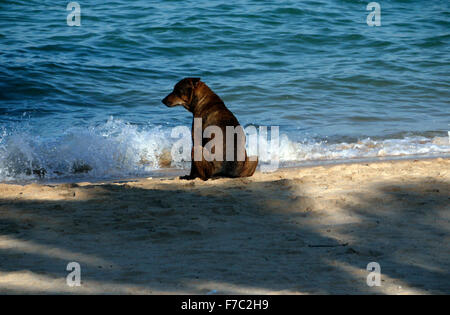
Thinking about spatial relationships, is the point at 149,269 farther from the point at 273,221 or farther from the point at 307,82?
the point at 307,82

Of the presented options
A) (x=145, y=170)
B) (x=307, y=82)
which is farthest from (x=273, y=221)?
(x=307, y=82)

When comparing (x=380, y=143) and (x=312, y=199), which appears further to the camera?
(x=380, y=143)

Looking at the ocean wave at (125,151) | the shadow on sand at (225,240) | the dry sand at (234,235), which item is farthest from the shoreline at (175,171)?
the shadow on sand at (225,240)

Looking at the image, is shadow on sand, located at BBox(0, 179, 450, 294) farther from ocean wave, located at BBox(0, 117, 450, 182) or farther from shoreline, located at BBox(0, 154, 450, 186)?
ocean wave, located at BBox(0, 117, 450, 182)

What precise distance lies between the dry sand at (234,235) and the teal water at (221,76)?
→ 3.09 m

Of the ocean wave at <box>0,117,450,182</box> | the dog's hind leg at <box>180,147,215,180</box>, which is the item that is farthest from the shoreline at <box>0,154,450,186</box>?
the dog's hind leg at <box>180,147,215,180</box>

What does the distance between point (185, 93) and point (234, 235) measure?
10.4ft

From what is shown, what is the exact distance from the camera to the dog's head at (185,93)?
730 cm

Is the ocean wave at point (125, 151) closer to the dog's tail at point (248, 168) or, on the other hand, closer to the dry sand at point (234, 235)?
the dog's tail at point (248, 168)

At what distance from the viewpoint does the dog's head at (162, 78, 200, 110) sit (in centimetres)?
730

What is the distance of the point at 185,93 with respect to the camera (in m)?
7.34

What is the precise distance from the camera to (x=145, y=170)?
8891 mm
